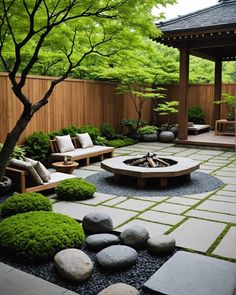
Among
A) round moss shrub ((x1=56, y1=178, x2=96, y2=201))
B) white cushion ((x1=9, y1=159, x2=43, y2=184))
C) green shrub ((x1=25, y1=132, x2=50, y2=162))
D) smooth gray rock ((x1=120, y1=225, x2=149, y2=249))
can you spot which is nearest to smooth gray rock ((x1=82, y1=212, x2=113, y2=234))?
smooth gray rock ((x1=120, y1=225, x2=149, y2=249))

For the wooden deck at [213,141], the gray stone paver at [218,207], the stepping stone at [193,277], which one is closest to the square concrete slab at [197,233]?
the stepping stone at [193,277]

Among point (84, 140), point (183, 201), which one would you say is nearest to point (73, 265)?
point (183, 201)

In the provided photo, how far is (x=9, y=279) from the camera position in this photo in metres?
2.83

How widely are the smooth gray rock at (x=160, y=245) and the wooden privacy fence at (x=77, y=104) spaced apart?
16.8 feet

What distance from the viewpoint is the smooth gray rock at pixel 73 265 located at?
281cm

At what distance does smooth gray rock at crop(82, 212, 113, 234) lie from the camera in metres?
3.81

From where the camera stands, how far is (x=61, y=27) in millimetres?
4859

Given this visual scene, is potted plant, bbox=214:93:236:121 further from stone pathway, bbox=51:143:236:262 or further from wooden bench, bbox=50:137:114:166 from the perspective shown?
stone pathway, bbox=51:143:236:262

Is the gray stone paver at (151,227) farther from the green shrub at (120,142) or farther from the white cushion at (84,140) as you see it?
the green shrub at (120,142)

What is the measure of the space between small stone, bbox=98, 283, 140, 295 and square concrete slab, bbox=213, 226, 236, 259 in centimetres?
116

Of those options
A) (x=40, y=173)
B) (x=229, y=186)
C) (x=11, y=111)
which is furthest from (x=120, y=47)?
(x=11, y=111)

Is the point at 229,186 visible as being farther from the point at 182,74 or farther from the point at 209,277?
the point at 182,74

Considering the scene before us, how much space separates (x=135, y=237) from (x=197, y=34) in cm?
782

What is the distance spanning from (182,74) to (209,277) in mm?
8988
